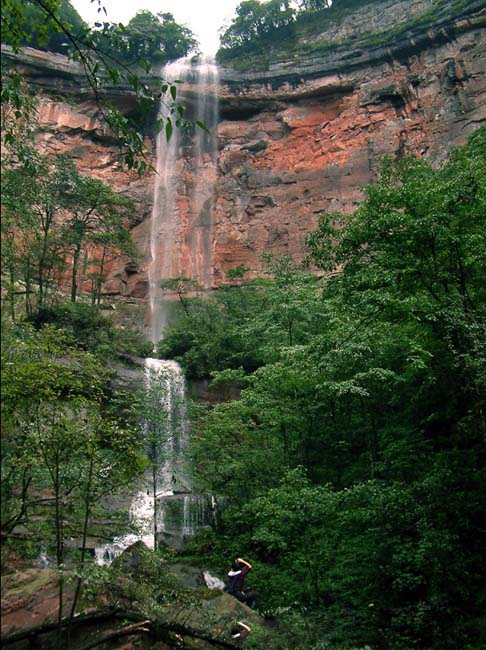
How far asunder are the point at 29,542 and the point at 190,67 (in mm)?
35993

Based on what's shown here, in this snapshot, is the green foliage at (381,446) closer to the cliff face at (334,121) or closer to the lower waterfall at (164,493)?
the lower waterfall at (164,493)

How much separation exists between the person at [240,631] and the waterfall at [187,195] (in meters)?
23.8

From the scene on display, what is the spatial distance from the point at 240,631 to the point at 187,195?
96.1 feet

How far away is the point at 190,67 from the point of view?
1384 inches

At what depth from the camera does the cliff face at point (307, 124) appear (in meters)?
28.3

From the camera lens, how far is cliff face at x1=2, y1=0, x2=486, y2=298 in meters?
28.3

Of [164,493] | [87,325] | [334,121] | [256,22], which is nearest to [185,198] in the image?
[334,121]

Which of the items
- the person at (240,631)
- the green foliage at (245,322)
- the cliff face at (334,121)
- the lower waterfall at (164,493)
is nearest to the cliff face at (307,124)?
the cliff face at (334,121)

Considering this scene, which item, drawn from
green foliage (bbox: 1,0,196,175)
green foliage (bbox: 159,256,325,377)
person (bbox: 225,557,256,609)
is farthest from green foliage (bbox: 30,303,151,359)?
green foliage (bbox: 1,0,196,175)

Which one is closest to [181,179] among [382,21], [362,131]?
[362,131]

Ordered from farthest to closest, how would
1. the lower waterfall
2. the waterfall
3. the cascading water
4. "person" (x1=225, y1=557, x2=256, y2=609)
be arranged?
the waterfall
the cascading water
the lower waterfall
"person" (x1=225, y1=557, x2=256, y2=609)

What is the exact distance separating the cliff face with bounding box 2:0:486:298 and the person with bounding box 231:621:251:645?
24231mm

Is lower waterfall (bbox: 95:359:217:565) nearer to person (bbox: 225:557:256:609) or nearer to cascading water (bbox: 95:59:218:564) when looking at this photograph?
person (bbox: 225:557:256:609)

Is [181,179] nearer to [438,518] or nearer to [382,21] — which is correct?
[382,21]
